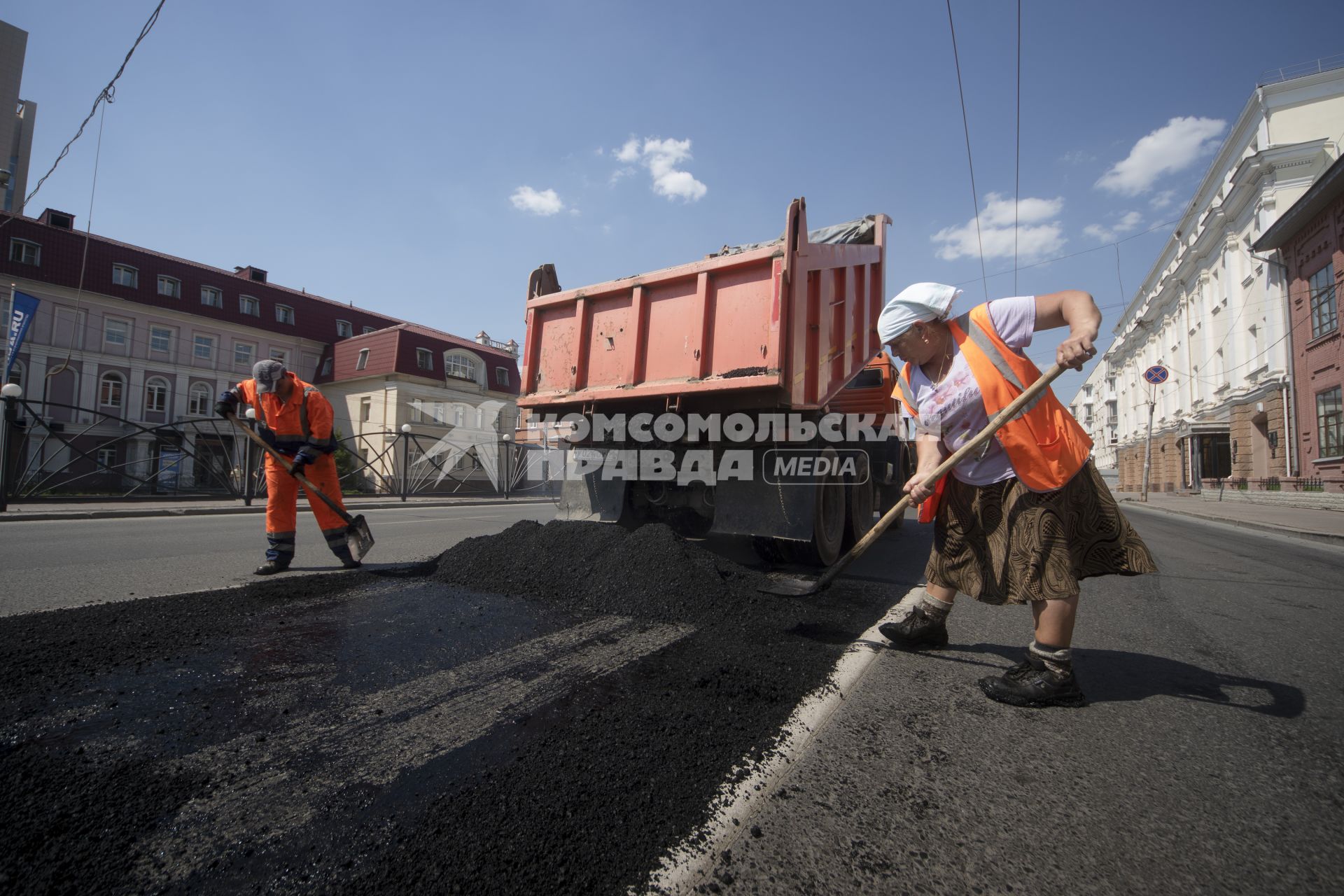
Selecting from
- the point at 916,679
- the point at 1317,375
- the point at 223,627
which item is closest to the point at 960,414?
the point at 916,679

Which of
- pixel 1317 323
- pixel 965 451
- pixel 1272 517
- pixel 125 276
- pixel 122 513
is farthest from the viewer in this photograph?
pixel 125 276

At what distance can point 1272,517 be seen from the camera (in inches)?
532

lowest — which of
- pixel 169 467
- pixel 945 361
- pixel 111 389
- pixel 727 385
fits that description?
pixel 169 467

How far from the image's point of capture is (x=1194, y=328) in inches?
1298

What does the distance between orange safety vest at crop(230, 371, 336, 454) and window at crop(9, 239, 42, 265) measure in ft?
107

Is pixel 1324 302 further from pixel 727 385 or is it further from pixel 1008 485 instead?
pixel 1008 485

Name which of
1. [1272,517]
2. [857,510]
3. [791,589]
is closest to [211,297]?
[857,510]

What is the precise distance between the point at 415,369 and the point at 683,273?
2998 cm

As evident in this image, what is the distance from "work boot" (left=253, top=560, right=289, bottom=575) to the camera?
4.26 meters

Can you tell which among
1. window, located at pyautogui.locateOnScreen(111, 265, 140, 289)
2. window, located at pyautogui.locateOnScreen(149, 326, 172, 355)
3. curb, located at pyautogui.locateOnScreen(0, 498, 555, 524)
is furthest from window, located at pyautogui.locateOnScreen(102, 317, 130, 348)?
curb, located at pyautogui.locateOnScreen(0, 498, 555, 524)

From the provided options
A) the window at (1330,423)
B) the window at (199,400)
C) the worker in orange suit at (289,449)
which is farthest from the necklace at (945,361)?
the window at (199,400)

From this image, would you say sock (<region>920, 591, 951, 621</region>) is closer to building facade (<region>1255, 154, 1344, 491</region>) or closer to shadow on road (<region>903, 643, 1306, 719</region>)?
shadow on road (<region>903, 643, 1306, 719</region>)

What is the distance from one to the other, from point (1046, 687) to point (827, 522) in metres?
2.78

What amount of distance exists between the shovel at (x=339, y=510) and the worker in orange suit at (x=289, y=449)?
0.11 ft
